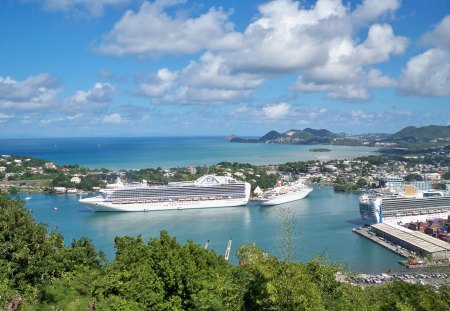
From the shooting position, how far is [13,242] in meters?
6.41

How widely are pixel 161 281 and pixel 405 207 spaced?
47.7ft

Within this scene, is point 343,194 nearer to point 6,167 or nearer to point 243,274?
point 243,274

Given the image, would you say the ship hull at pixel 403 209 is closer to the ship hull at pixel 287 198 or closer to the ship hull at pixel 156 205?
the ship hull at pixel 287 198

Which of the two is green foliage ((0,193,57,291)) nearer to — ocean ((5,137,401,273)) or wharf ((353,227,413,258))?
ocean ((5,137,401,273))

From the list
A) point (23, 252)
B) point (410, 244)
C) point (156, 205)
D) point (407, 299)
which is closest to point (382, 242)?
point (410, 244)

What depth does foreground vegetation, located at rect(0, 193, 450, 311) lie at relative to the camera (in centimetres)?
431

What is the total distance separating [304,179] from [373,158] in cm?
1377

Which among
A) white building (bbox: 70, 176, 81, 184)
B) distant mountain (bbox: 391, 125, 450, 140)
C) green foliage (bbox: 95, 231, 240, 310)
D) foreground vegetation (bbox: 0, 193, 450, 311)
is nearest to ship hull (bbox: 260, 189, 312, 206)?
white building (bbox: 70, 176, 81, 184)

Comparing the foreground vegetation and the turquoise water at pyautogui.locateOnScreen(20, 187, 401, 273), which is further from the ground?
the foreground vegetation

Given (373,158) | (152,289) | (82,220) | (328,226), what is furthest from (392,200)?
(373,158)

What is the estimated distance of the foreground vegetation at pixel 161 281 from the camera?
14.1 feet

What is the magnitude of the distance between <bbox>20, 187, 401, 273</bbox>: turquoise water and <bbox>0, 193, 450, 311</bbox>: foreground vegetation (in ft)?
16.4

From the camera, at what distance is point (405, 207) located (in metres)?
17.9

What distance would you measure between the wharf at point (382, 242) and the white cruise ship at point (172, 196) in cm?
748
